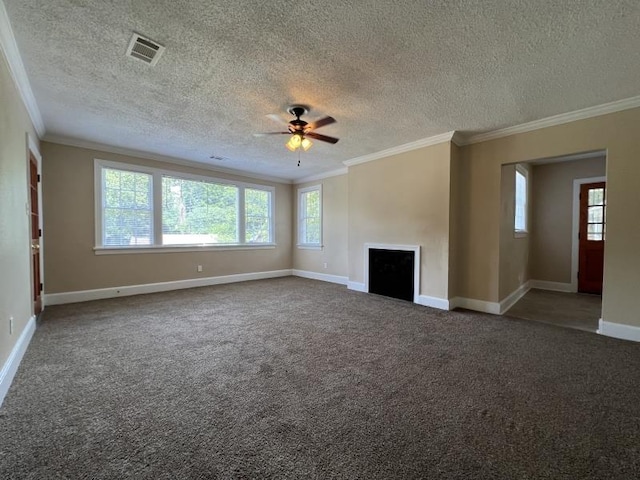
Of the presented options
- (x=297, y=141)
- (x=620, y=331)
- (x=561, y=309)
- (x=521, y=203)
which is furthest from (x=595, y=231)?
(x=297, y=141)

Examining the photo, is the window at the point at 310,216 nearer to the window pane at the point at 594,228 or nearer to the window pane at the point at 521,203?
the window pane at the point at 521,203

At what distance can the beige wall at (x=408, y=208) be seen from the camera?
14.3 feet

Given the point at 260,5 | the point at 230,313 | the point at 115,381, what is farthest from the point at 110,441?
the point at 260,5

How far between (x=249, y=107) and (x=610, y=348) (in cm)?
461

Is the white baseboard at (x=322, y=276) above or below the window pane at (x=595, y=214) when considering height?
below

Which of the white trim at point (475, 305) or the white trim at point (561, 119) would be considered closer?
the white trim at point (561, 119)

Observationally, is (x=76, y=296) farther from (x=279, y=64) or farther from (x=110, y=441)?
(x=279, y=64)

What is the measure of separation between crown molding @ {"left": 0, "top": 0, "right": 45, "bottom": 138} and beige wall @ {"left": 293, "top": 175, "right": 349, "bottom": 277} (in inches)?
193

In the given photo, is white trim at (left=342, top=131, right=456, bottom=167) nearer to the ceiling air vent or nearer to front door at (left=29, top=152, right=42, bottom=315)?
the ceiling air vent

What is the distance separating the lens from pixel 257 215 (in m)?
7.04

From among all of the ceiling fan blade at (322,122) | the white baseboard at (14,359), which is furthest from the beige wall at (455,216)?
the white baseboard at (14,359)

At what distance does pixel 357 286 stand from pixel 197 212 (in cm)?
368

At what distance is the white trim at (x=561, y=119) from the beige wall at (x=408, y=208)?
545mm

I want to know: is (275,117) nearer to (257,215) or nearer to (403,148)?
(403,148)
